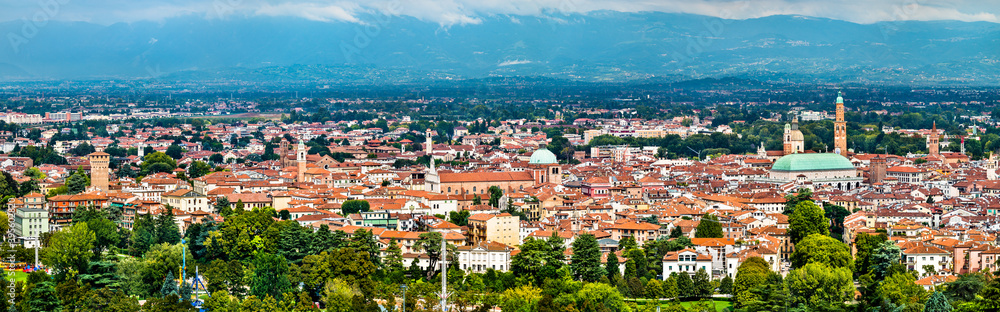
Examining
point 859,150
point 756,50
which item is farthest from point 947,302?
point 756,50

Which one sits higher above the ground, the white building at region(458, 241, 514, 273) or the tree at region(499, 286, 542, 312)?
the white building at region(458, 241, 514, 273)

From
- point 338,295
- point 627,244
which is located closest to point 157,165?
point 627,244

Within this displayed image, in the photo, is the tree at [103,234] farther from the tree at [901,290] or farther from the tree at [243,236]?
the tree at [901,290]

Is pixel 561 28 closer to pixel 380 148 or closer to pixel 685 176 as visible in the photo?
pixel 380 148

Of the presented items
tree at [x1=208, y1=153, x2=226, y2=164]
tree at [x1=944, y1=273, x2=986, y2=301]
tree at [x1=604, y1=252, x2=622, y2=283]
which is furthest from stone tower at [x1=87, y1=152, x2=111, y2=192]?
tree at [x1=944, y1=273, x2=986, y2=301]

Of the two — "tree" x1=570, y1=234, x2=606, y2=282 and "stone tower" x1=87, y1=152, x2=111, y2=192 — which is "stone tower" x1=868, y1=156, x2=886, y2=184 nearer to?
"tree" x1=570, y1=234, x2=606, y2=282

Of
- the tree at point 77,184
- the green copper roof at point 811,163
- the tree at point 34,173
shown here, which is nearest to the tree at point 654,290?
the tree at point 77,184
